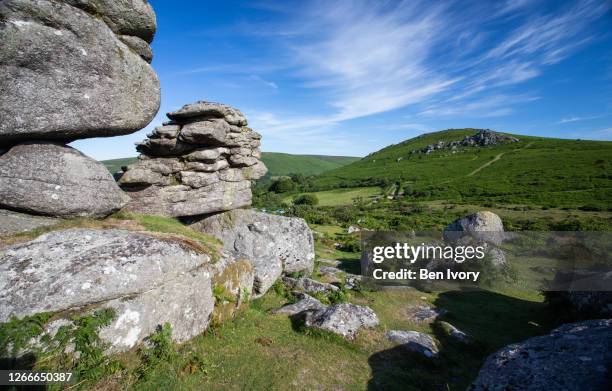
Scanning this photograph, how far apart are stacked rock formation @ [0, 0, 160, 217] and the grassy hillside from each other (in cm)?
10388

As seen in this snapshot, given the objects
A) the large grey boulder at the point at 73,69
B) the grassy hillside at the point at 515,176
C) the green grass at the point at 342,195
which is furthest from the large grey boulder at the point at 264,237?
the green grass at the point at 342,195

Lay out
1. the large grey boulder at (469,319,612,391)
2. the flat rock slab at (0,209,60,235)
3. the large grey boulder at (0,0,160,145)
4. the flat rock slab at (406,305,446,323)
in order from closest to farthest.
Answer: the large grey boulder at (469,319,612,391)
the flat rock slab at (0,209,60,235)
the large grey boulder at (0,0,160,145)
the flat rock slab at (406,305,446,323)

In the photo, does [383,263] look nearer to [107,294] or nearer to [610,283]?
[610,283]

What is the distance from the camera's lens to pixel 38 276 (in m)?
9.74

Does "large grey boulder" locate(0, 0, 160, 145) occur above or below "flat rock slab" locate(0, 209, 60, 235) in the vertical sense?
above

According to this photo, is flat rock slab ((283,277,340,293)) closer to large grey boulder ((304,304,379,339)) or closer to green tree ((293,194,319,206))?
large grey boulder ((304,304,379,339))

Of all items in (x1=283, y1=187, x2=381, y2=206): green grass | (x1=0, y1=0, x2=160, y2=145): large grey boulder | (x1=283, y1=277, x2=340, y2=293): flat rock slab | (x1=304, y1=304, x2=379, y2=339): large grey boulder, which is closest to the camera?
(x1=0, y1=0, x2=160, y2=145): large grey boulder

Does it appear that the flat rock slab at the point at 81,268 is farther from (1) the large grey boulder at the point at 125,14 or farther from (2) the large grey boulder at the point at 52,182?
(1) the large grey boulder at the point at 125,14

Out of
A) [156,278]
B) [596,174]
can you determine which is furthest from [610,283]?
[596,174]

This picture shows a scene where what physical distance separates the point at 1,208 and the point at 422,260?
30631 millimetres

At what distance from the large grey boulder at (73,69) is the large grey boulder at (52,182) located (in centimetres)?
77

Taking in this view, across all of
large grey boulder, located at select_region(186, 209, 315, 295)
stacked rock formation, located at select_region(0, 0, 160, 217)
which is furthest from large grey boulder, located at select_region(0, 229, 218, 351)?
large grey boulder, located at select_region(186, 209, 315, 295)

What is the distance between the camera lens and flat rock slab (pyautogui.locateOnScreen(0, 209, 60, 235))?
12094 millimetres

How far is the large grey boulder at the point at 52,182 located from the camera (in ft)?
41.9
